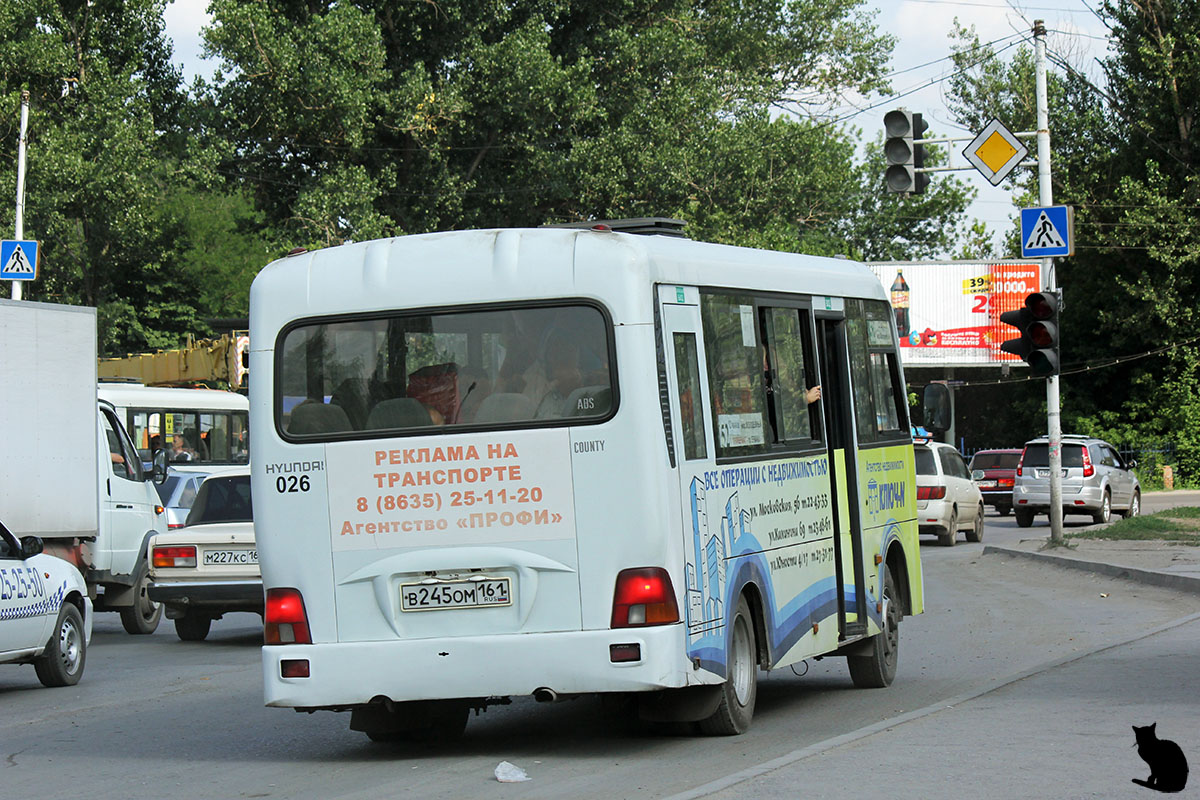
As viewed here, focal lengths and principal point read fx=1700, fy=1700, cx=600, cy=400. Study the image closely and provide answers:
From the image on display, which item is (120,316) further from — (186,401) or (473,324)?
(473,324)

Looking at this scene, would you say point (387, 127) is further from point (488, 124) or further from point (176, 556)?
point (176, 556)

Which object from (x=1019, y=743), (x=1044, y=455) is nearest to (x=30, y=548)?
(x=1019, y=743)

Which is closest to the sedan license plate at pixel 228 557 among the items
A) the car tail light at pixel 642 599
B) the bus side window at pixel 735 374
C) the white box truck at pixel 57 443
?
the white box truck at pixel 57 443

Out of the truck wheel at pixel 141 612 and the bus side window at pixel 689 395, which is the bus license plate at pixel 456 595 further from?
the truck wheel at pixel 141 612

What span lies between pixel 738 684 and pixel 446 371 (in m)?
2.46

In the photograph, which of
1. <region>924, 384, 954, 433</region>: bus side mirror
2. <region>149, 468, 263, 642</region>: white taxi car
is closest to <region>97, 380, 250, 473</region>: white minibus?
<region>149, 468, 263, 642</region>: white taxi car

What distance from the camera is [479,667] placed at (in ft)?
29.0

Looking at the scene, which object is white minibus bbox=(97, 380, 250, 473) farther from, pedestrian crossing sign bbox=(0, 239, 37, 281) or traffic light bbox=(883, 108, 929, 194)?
traffic light bbox=(883, 108, 929, 194)

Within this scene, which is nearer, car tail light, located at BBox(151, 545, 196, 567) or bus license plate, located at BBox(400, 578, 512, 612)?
bus license plate, located at BBox(400, 578, 512, 612)

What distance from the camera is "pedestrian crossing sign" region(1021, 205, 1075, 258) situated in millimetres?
24547

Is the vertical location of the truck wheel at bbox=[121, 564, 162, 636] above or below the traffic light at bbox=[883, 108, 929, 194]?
below

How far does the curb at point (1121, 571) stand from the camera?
62.7 ft

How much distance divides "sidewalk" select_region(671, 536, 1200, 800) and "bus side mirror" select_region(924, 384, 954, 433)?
2.04 metres

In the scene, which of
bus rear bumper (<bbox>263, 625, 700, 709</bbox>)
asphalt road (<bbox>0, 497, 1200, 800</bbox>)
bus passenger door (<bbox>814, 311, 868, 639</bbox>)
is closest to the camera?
asphalt road (<bbox>0, 497, 1200, 800</bbox>)
